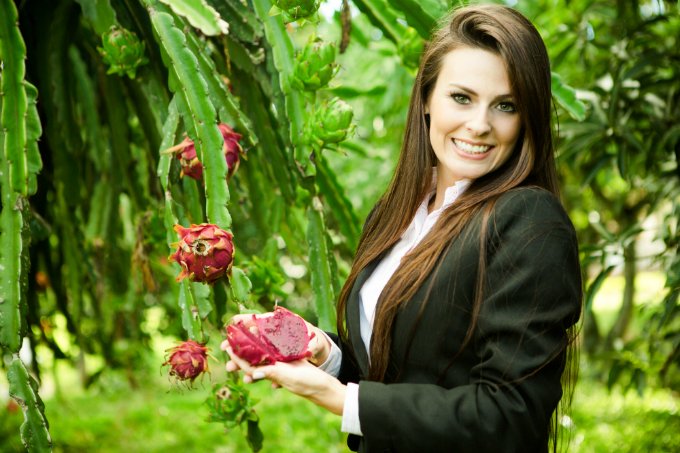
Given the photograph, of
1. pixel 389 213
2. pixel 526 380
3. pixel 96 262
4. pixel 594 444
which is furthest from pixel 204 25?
pixel 594 444

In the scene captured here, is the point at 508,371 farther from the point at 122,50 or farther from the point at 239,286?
the point at 122,50

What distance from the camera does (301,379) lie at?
Result: 3.78 ft

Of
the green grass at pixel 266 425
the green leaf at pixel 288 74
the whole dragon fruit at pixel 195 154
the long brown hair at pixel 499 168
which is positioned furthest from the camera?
the green grass at pixel 266 425

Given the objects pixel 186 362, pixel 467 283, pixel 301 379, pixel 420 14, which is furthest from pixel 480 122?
pixel 420 14

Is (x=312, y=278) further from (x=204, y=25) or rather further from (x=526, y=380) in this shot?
(x=526, y=380)

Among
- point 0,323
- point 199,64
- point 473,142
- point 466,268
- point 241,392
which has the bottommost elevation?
point 241,392

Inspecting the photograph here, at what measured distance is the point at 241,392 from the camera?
165 centimetres

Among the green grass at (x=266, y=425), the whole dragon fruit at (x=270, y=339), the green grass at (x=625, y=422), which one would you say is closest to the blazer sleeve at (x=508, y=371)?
the whole dragon fruit at (x=270, y=339)

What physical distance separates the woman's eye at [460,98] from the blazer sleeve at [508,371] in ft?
0.82

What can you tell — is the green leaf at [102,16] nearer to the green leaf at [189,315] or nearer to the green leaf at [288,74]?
the green leaf at [288,74]

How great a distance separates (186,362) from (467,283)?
48 cm

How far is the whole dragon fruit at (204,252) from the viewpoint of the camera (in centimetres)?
122

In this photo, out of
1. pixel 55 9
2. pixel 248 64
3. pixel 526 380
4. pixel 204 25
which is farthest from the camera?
pixel 55 9

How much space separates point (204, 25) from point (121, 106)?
0.86 m
